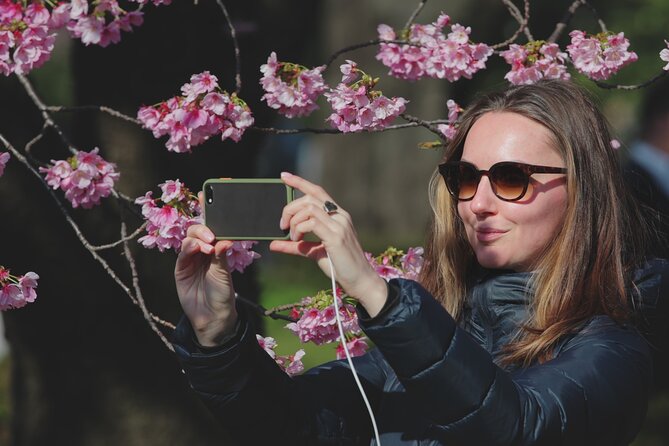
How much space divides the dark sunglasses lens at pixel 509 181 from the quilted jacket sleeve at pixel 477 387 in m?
0.43

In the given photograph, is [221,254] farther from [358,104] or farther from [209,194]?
[358,104]

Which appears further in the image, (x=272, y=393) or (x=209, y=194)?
(x=272, y=393)

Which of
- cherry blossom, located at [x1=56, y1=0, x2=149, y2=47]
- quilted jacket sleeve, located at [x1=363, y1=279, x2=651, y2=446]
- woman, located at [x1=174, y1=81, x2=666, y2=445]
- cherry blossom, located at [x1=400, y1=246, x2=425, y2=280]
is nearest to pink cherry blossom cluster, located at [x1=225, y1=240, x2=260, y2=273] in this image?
woman, located at [x1=174, y1=81, x2=666, y2=445]

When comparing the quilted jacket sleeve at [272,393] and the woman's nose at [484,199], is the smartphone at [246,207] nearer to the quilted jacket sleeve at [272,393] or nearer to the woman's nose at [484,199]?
the quilted jacket sleeve at [272,393]

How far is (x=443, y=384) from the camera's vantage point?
197 cm

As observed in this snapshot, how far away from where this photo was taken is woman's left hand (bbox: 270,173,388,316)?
6.57ft

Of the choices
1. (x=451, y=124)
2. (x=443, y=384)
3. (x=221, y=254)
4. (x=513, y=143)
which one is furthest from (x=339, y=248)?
(x=451, y=124)

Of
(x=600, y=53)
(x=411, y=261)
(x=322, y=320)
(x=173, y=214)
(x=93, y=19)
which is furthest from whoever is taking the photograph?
(x=600, y=53)

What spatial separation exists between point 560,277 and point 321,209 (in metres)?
0.63

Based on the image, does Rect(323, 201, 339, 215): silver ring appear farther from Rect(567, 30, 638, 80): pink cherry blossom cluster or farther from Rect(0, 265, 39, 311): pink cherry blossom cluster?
Rect(567, 30, 638, 80): pink cherry blossom cluster

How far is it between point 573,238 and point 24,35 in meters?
1.57

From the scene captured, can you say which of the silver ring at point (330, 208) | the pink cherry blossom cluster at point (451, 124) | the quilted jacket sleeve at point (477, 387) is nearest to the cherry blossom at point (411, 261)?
the pink cherry blossom cluster at point (451, 124)

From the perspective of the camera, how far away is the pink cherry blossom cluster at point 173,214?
2.85 meters

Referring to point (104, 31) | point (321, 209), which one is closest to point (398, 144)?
point (104, 31)
